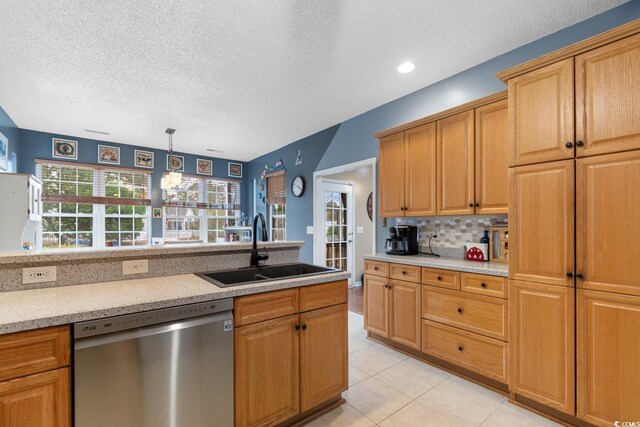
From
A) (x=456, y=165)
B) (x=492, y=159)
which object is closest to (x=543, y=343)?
(x=492, y=159)

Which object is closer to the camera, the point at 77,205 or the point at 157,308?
the point at 157,308

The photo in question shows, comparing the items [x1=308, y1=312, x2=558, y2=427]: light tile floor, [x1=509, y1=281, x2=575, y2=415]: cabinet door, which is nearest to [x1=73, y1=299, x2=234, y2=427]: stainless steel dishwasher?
[x1=308, y1=312, x2=558, y2=427]: light tile floor

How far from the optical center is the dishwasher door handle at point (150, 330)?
1138 millimetres

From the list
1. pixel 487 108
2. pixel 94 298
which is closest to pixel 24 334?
pixel 94 298

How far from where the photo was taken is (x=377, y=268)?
296 centimetres

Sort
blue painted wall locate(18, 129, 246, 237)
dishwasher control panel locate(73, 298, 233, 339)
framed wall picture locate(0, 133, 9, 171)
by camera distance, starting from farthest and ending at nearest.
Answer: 1. blue painted wall locate(18, 129, 246, 237)
2. framed wall picture locate(0, 133, 9, 171)
3. dishwasher control panel locate(73, 298, 233, 339)

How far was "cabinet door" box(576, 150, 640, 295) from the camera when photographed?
1531mm

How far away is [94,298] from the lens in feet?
4.25

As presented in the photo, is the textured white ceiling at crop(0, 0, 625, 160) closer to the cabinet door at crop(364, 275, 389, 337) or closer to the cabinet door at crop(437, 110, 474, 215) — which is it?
the cabinet door at crop(437, 110, 474, 215)

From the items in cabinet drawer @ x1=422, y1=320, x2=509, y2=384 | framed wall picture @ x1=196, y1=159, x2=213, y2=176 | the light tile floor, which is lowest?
the light tile floor

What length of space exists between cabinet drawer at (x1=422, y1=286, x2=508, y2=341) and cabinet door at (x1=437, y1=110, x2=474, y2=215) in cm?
73

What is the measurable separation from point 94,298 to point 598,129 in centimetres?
281

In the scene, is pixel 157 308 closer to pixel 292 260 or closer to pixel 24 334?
pixel 24 334

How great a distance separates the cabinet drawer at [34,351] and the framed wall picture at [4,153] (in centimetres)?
389
